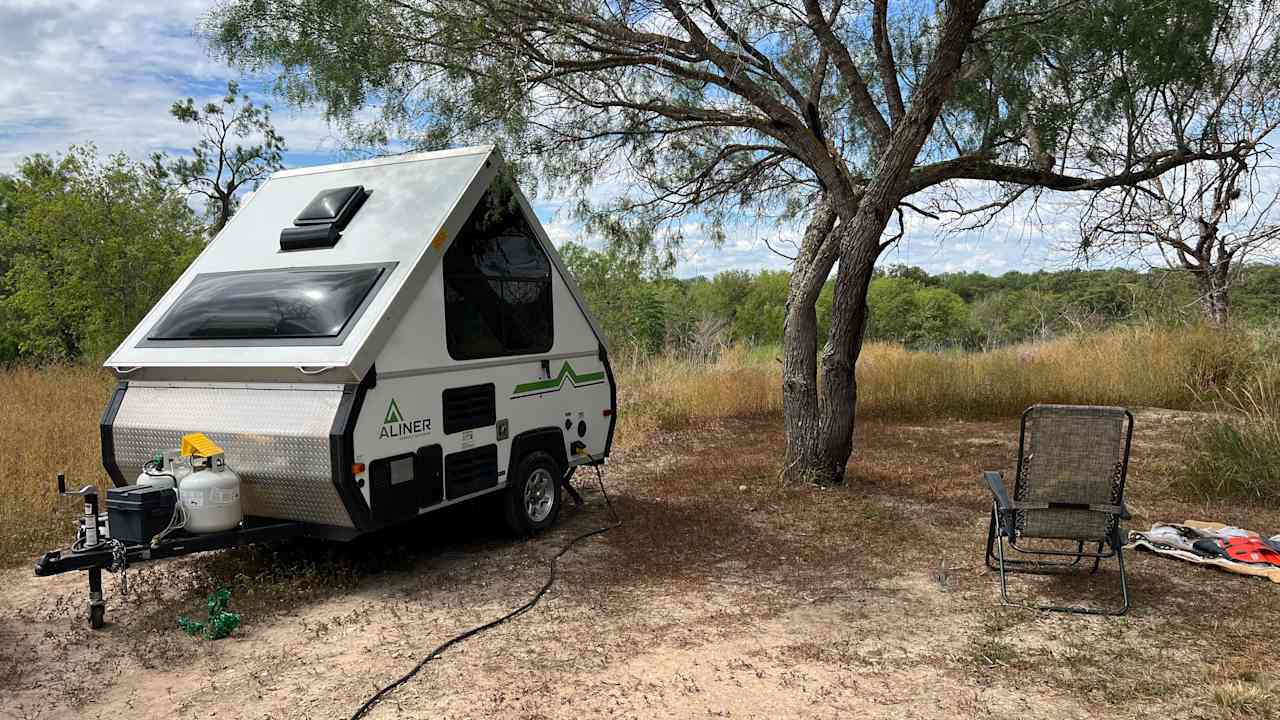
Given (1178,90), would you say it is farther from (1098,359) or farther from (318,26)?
(1098,359)

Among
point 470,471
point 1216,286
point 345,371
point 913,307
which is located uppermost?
point 913,307

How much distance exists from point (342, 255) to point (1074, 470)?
4457mm

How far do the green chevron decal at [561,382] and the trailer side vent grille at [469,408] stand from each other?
0.90 feet

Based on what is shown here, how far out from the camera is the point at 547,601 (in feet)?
17.1

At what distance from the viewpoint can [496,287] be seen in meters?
6.03

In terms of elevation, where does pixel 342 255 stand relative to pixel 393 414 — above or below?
above

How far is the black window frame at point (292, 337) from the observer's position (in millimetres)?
5023

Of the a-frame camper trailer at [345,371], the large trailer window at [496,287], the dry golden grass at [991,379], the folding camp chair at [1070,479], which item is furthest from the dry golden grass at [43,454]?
the dry golden grass at [991,379]

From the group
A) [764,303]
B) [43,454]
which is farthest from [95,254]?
[764,303]

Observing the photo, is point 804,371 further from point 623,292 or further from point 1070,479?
point 623,292

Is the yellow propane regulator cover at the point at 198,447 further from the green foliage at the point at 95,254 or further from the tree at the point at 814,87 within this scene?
the green foliage at the point at 95,254

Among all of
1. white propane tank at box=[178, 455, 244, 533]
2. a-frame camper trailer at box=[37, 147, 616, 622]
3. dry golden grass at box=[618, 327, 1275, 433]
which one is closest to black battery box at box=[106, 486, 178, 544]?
a-frame camper trailer at box=[37, 147, 616, 622]

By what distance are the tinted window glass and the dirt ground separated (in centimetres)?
146

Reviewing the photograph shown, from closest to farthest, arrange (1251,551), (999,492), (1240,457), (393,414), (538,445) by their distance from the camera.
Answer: (393,414)
(999,492)
(1251,551)
(538,445)
(1240,457)
